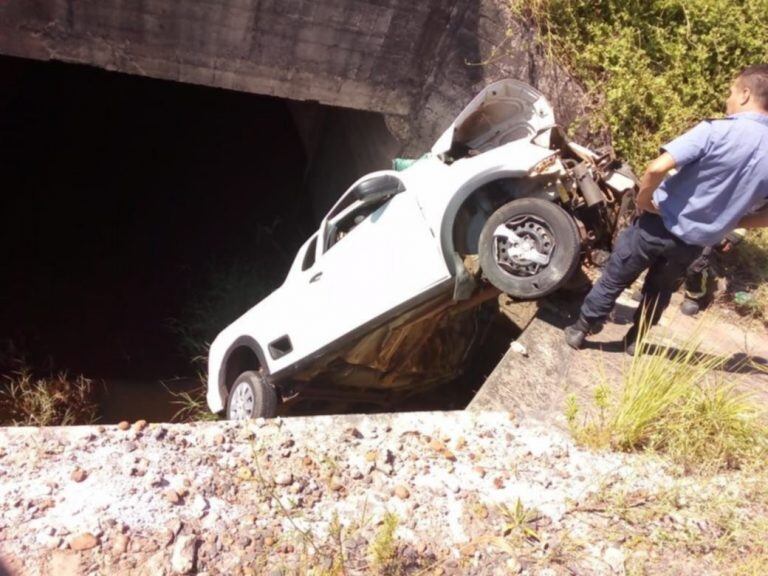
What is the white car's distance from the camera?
4090 millimetres

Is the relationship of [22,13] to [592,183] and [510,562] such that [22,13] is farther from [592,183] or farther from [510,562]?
[510,562]

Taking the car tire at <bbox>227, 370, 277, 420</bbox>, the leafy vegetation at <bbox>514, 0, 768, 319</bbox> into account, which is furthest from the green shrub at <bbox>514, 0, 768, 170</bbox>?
the car tire at <bbox>227, 370, 277, 420</bbox>

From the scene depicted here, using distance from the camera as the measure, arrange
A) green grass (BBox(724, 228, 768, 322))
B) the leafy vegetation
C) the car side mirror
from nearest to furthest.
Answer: the car side mirror, green grass (BBox(724, 228, 768, 322)), the leafy vegetation

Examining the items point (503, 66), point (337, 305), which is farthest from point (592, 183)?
point (503, 66)

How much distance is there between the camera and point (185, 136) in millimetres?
9227

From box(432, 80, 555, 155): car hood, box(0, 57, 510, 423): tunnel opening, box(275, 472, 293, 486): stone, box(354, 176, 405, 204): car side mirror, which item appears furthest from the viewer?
box(0, 57, 510, 423): tunnel opening

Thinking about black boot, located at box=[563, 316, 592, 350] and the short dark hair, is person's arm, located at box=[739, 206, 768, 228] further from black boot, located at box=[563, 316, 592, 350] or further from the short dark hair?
black boot, located at box=[563, 316, 592, 350]

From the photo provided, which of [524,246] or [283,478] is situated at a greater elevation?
[524,246]

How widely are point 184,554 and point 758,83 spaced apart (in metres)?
3.55

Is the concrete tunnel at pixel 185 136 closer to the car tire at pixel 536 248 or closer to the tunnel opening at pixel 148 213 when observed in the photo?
the tunnel opening at pixel 148 213

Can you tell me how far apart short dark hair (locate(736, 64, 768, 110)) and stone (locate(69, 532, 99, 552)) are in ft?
12.3

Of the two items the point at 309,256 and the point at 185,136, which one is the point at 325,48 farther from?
the point at 185,136

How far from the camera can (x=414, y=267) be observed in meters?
4.10

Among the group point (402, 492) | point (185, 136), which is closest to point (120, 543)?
point (402, 492)
